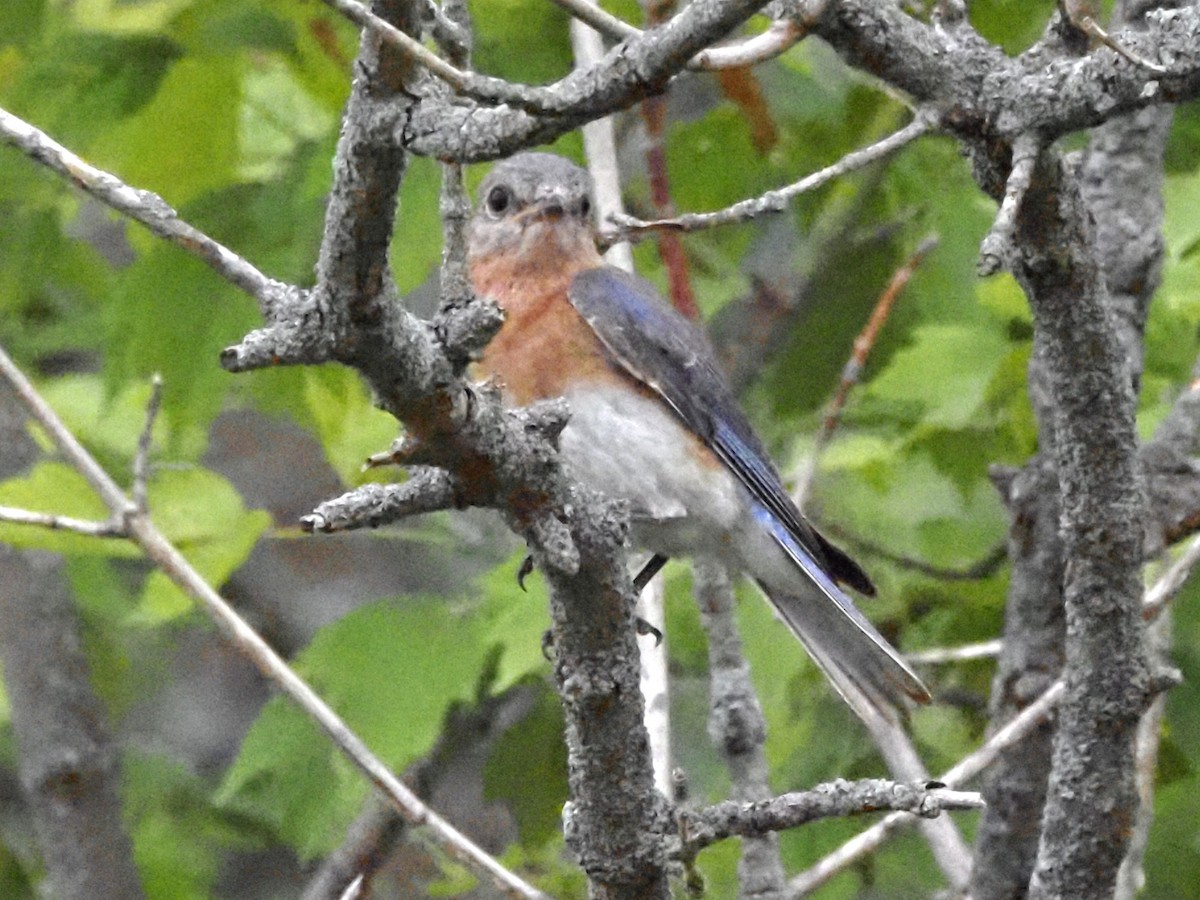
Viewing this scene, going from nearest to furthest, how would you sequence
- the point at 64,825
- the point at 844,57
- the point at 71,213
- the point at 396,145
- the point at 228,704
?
1. the point at 396,145
2. the point at 844,57
3. the point at 64,825
4. the point at 71,213
5. the point at 228,704

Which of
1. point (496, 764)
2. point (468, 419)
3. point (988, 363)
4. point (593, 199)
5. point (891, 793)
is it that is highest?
point (593, 199)

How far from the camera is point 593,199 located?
4.21m

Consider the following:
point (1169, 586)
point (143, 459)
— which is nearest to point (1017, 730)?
point (1169, 586)

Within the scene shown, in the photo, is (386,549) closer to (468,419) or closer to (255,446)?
(255,446)

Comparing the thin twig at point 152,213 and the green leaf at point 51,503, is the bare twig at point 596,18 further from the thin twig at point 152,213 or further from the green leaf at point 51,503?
the green leaf at point 51,503

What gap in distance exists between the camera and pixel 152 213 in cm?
166

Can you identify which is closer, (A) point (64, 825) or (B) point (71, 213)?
(A) point (64, 825)

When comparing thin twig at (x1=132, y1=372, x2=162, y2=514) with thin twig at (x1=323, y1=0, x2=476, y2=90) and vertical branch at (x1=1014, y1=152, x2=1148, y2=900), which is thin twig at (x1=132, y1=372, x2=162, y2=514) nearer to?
vertical branch at (x1=1014, y1=152, x2=1148, y2=900)

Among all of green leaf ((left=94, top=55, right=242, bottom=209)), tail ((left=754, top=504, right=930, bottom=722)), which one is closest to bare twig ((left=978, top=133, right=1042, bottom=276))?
tail ((left=754, top=504, right=930, bottom=722))

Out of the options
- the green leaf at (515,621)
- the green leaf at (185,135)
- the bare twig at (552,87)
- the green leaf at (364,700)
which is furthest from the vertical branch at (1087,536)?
the green leaf at (185,135)

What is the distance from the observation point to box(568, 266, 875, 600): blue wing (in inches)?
151

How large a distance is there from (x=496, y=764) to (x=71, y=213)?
257 cm

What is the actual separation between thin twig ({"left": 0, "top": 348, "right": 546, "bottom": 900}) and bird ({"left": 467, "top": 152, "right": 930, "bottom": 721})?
2.33 feet

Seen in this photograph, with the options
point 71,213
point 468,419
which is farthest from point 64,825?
point 468,419
